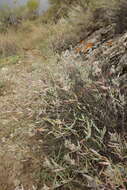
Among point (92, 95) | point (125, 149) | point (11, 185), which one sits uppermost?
point (92, 95)

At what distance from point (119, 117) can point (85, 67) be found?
578mm

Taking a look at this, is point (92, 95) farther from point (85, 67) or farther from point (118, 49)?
point (118, 49)

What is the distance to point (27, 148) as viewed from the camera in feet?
5.29

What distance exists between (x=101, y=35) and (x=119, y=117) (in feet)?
8.01

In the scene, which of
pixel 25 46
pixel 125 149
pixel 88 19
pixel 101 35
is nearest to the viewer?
pixel 125 149

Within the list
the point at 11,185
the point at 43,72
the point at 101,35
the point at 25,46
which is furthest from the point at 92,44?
the point at 25,46

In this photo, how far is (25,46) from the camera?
6.62 meters

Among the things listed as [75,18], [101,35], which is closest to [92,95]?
[101,35]

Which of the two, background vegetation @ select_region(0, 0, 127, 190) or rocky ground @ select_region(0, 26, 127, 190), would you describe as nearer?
background vegetation @ select_region(0, 0, 127, 190)

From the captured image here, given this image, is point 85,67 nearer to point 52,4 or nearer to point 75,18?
point 75,18

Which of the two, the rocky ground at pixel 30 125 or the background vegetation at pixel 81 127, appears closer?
the background vegetation at pixel 81 127

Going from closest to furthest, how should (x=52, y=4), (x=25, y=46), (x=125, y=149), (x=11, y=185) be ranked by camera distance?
1. (x=125, y=149)
2. (x=11, y=185)
3. (x=25, y=46)
4. (x=52, y=4)

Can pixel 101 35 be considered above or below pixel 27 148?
above

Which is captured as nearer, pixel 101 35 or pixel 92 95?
pixel 92 95
